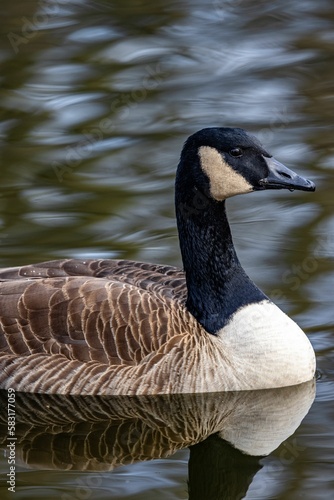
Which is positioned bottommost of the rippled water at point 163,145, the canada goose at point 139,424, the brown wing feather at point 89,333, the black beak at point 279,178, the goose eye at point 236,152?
the canada goose at point 139,424

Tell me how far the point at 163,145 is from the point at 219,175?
4753 millimetres

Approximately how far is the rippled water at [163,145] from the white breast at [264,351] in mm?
294

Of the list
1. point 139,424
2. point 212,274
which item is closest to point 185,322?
point 212,274

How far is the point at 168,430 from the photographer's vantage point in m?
9.17

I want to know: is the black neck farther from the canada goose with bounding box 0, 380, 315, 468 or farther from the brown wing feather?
the canada goose with bounding box 0, 380, 315, 468

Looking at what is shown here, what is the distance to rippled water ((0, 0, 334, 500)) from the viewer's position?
852 cm

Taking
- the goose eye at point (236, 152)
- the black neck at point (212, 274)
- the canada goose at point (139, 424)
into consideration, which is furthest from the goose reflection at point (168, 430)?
the goose eye at point (236, 152)

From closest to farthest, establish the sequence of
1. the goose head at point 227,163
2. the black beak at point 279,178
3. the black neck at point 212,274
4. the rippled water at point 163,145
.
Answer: the rippled water at point 163,145, the black beak at point 279,178, the goose head at point 227,163, the black neck at point 212,274

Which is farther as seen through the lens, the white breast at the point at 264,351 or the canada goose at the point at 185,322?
the white breast at the point at 264,351

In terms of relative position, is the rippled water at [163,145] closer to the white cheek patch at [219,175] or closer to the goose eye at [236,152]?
the white cheek patch at [219,175]

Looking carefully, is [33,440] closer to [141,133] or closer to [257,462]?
[257,462]

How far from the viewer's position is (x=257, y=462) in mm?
8555

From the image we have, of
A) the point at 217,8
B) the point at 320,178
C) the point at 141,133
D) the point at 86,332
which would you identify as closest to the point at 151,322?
the point at 86,332

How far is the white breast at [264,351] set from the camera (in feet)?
31.3
